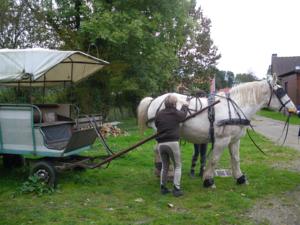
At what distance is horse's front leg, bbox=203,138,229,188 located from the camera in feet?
24.7

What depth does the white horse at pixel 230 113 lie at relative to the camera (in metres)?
7.54

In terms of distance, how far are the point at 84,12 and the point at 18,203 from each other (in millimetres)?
13777

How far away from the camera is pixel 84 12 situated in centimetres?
1875

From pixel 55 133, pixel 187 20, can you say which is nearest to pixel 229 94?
pixel 55 133

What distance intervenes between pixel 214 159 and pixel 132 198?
5.84ft

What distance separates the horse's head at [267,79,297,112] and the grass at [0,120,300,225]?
160 centimetres

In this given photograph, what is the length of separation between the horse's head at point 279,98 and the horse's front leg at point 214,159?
1380 mm

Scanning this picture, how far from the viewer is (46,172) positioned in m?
7.43

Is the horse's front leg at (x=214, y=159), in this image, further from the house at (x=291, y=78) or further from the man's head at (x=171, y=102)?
the house at (x=291, y=78)

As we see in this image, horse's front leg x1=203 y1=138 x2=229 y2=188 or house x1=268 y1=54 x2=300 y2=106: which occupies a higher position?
house x1=268 y1=54 x2=300 y2=106

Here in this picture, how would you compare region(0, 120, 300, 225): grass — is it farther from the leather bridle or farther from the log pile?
the log pile

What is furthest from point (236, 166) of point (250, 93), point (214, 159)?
point (250, 93)

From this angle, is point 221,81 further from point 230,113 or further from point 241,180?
point 230,113

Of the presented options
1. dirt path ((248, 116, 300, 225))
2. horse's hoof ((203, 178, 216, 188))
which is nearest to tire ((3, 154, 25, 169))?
horse's hoof ((203, 178, 216, 188))
